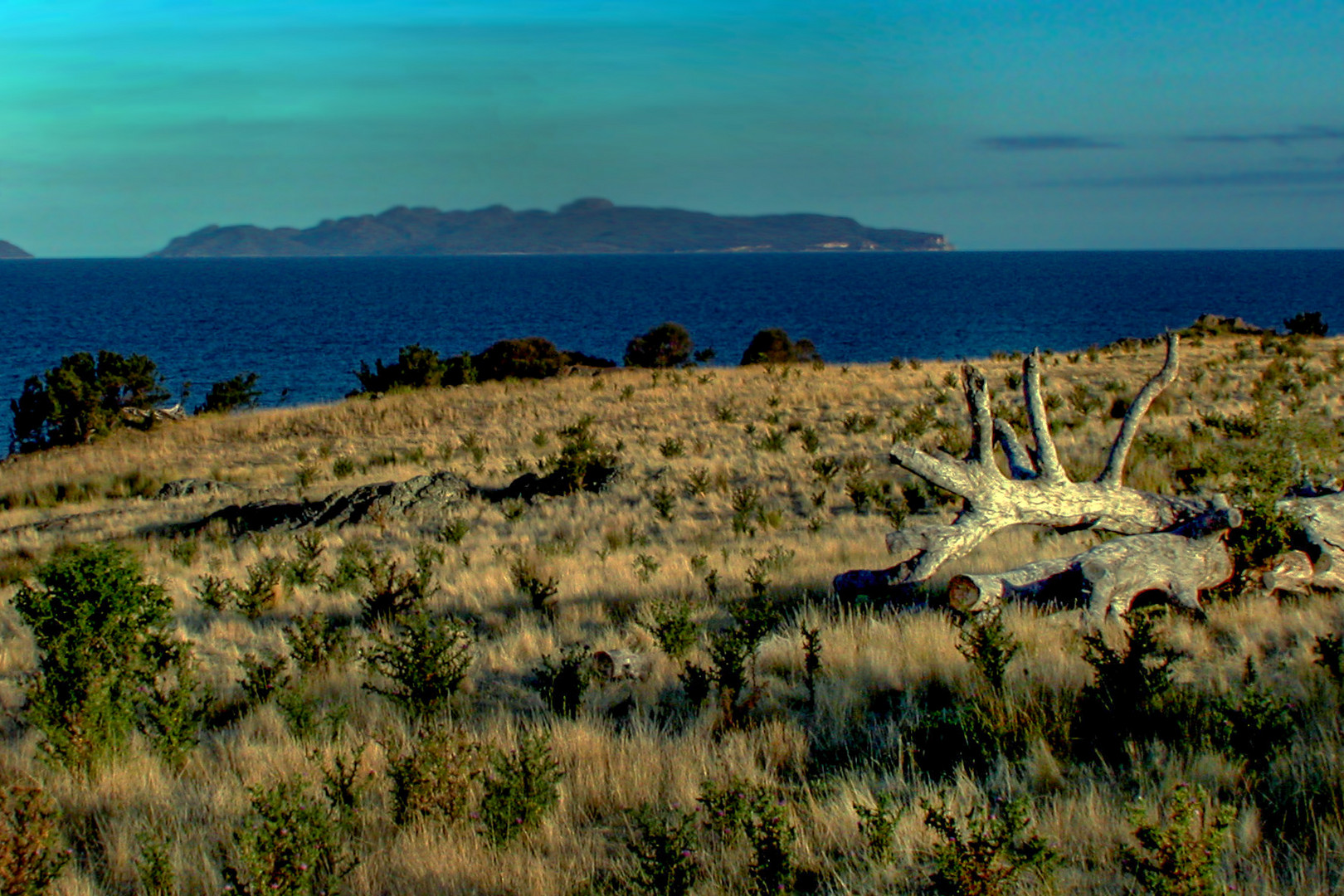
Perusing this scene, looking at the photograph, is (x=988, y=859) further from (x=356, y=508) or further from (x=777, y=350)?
(x=777, y=350)

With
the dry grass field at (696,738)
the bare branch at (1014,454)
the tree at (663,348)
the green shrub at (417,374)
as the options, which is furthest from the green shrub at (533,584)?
the tree at (663,348)

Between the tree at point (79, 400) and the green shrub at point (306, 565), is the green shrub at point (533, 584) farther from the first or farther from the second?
the tree at point (79, 400)

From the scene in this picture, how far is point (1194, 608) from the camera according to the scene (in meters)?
5.37

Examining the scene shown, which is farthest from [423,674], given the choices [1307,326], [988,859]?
[1307,326]

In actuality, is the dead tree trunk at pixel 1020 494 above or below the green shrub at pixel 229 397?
above

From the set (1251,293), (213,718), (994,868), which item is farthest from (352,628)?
(1251,293)

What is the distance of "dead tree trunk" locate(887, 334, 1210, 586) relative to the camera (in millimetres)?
5668

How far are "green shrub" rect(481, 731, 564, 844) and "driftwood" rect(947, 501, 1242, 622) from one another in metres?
2.71

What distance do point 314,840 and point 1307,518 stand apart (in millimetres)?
5927

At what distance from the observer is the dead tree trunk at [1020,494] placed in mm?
5668

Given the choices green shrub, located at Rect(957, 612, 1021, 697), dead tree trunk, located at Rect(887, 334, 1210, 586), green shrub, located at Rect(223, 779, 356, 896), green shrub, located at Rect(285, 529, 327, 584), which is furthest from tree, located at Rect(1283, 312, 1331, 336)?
green shrub, located at Rect(223, 779, 356, 896)

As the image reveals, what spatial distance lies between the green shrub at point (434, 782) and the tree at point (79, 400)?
2773 cm

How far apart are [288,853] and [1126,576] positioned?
15.3 feet

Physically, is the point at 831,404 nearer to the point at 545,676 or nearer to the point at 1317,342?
the point at 1317,342
